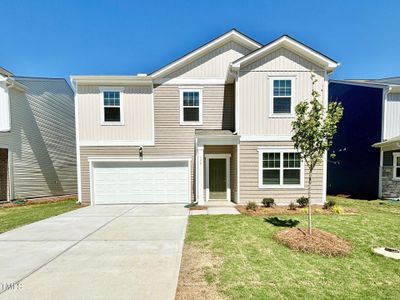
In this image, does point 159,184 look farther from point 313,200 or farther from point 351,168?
point 351,168

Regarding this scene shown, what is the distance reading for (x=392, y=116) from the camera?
12.4 meters

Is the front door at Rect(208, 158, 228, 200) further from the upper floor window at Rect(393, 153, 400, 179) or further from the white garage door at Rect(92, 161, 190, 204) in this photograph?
the upper floor window at Rect(393, 153, 400, 179)

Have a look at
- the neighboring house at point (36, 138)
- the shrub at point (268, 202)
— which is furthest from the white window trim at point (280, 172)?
the neighboring house at point (36, 138)

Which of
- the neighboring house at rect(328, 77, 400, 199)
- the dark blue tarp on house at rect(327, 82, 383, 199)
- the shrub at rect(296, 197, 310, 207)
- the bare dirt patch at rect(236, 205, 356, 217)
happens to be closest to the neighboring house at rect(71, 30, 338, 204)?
the bare dirt patch at rect(236, 205, 356, 217)

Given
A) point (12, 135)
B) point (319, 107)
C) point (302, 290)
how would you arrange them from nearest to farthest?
point (302, 290), point (319, 107), point (12, 135)

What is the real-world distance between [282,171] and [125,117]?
8306 millimetres

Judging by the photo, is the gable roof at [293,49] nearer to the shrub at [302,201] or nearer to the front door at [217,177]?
the front door at [217,177]

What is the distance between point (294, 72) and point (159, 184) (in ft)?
28.1

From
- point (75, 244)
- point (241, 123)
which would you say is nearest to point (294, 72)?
point (241, 123)

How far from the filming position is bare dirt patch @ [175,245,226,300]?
339 centimetres

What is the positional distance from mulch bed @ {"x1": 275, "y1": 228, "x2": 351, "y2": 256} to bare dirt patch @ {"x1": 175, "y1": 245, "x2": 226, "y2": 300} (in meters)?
2.01

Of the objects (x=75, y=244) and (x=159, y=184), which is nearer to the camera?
(x=75, y=244)

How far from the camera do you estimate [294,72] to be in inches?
397

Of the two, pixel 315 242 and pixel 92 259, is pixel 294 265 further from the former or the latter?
pixel 92 259
